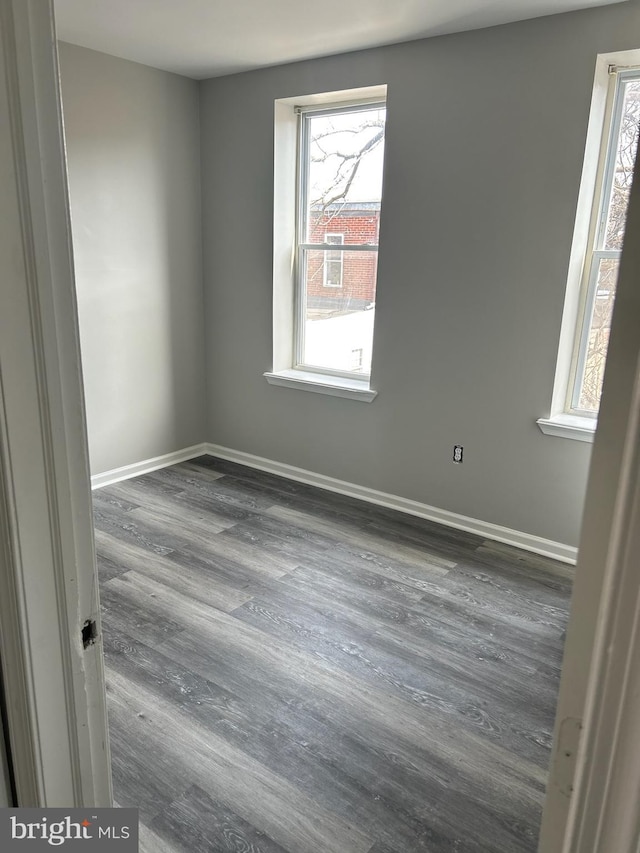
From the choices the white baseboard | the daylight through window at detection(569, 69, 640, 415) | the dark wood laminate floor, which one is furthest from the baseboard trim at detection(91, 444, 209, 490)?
the daylight through window at detection(569, 69, 640, 415)

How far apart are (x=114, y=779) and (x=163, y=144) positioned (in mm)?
3524

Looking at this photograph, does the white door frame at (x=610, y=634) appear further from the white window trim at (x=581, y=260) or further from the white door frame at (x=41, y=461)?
the white window trim at (x=581, y=260)

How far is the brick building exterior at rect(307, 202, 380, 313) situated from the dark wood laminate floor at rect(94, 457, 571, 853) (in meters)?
1.34

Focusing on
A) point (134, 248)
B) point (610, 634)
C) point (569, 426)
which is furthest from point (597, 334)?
point (610, 634)

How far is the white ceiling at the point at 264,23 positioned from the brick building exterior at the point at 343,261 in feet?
2.77

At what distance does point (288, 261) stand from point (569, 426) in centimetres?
205

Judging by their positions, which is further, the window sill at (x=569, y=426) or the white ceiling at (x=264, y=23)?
the window sill at (x=569, y=426)

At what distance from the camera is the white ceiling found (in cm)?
265

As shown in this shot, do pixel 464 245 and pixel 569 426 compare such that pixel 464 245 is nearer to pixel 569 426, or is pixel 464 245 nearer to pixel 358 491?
pixel 569 426

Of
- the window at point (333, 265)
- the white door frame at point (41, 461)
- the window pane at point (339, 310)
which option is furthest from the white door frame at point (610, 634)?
the window at point (333, 265)

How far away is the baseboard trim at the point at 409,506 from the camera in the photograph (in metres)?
3.20

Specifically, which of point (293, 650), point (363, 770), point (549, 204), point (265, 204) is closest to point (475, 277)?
point (549, 204)

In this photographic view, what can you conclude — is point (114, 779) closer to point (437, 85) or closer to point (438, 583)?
point (438, 583)

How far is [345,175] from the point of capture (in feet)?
12.1
